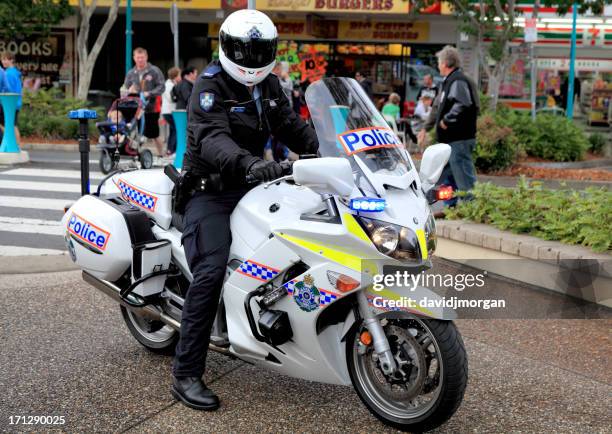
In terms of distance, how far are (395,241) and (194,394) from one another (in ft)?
4.56

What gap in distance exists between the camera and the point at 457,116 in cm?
963

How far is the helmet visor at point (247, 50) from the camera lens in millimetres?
4176

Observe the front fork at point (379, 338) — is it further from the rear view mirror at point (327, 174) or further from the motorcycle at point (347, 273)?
the rear view mirror at point (327, 174)

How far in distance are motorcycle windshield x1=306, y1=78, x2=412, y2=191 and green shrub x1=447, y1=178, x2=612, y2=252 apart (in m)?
3.22

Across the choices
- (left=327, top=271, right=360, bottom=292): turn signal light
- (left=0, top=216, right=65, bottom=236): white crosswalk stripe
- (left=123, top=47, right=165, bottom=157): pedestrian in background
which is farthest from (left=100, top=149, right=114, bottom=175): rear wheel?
(left=327, top=271, right=360, bottom=292): turn signal light

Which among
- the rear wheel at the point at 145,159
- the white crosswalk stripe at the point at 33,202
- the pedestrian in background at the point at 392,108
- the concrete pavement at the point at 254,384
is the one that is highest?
the pedestrian in background at the point at 392,108

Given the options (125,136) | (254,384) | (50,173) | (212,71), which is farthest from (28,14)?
(254,384)

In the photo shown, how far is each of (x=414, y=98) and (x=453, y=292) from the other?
991 inches

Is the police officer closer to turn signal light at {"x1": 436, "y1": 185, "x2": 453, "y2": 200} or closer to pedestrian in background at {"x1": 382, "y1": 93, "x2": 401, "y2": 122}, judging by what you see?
turn signal light at {"x1": 436, "y1": 185, "x2": 453, "y2": 200}

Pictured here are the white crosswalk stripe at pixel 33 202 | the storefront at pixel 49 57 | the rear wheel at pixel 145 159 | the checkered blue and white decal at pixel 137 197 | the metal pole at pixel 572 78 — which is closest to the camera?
the checkered blue and white decal at pixel 137 197

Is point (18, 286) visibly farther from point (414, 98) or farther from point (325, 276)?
point (414, 98)

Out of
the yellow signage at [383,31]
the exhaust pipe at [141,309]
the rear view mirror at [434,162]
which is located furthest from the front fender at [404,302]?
the yellow signage at [383,31]

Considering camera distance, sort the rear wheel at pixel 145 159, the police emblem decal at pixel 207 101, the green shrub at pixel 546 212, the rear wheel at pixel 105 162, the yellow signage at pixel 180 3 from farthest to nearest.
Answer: the yellow signage at pixel 180 3
the rear wheel at pixel 105 162
the rear wheel at pixel 145 159
the green shrub at pixel 546 212
the police emblem decal at pixel 207 101

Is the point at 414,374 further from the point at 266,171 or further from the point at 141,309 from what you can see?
the point at 141,309
